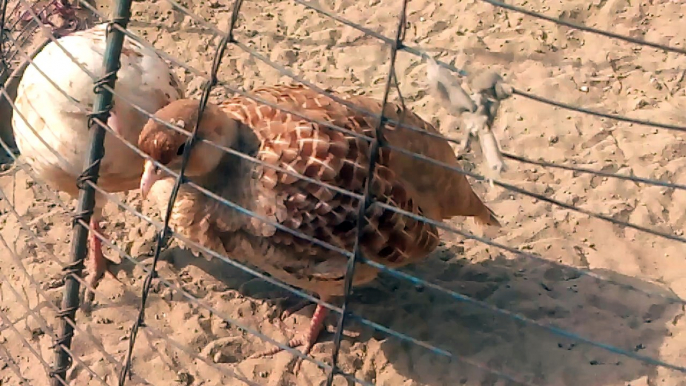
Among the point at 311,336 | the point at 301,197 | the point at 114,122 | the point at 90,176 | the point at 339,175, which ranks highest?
the point at 114,122

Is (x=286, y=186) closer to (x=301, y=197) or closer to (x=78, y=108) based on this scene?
(x=301, y=197)

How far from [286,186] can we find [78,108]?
946mm

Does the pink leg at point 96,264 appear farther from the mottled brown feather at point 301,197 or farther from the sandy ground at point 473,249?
the mottled brown feather at point 301,197

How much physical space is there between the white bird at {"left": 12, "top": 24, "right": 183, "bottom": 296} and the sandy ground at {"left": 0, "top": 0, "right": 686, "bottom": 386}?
24 centimetres

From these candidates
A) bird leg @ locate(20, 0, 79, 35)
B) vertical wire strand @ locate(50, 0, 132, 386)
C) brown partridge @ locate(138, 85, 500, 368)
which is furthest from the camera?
bird leg @ locate(20, 0, 79, 35)

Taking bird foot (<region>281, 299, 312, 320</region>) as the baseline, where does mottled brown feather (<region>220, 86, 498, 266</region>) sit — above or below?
above

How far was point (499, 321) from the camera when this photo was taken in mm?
3131

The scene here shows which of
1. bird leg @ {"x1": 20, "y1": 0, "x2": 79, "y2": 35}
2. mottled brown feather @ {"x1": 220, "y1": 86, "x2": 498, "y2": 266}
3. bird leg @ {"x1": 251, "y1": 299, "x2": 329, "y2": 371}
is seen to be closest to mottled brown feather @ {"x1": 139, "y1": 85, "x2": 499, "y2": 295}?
mottled brown feather @ {"x1": 220, "y1": 86, "x2": 498, "y2": 266}

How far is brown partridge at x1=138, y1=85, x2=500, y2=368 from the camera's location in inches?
98.0

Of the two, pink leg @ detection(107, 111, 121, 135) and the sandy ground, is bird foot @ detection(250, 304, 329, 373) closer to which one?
the sandy ground

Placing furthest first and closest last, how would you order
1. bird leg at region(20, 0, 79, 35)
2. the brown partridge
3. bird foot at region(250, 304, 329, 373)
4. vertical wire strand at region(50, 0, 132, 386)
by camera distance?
bird leg at region(20, 0, 79, 35) < bird foot at region(250, 304, 329, 373) < the brown partridge < vertical wire strand at region(50, 0, 132, 386)

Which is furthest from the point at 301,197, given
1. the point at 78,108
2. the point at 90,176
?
the point at 78,108

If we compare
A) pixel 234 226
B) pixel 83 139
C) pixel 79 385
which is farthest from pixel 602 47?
pixel 79 385

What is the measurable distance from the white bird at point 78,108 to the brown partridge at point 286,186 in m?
0.31
